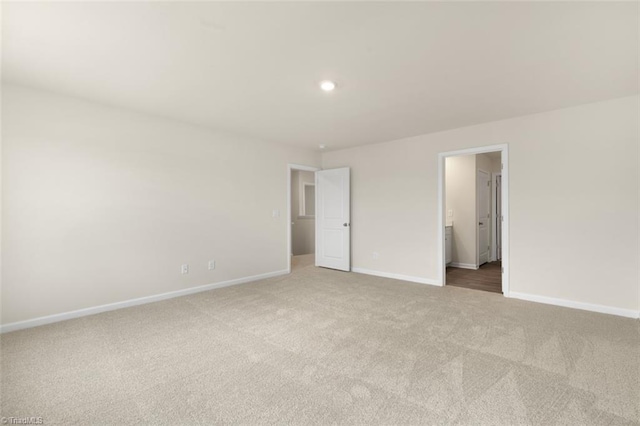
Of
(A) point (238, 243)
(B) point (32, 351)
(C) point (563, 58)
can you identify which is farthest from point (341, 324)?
(C) point (563, 58)

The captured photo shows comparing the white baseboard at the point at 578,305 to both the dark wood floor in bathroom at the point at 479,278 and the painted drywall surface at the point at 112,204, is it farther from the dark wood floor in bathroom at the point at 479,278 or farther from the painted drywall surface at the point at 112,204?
the painted drywall surface at the point at 112,204

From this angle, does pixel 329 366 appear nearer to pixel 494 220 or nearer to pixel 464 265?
pixel 464 265

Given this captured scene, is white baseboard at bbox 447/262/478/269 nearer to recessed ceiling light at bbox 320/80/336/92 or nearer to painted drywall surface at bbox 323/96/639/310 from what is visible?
painted drywall surface at bbox 323/96/639/310

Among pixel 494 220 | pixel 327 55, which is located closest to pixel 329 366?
pixel 327 55

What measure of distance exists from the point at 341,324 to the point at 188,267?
2408 millimetres

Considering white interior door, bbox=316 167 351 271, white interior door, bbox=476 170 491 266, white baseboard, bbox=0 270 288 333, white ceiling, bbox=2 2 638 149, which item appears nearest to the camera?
white ceiling, bbox=2 2 638 149

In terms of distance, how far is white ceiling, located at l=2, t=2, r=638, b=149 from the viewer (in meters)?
1.84

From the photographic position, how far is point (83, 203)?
3266 millimetres

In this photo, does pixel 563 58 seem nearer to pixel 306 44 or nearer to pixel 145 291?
pixel 306 44

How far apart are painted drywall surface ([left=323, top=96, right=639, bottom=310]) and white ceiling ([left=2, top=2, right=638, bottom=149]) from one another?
0.36m

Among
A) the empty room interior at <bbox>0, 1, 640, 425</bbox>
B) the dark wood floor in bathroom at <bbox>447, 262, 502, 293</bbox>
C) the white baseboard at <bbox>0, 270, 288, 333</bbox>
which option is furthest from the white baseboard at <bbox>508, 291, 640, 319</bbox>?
the white baseboard at <bbox>0, 270, 288, 333</bbox>

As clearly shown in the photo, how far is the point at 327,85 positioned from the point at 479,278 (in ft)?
13.9

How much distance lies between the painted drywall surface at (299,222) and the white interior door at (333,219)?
2088 millimetres

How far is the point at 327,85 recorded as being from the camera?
9.31 ft
